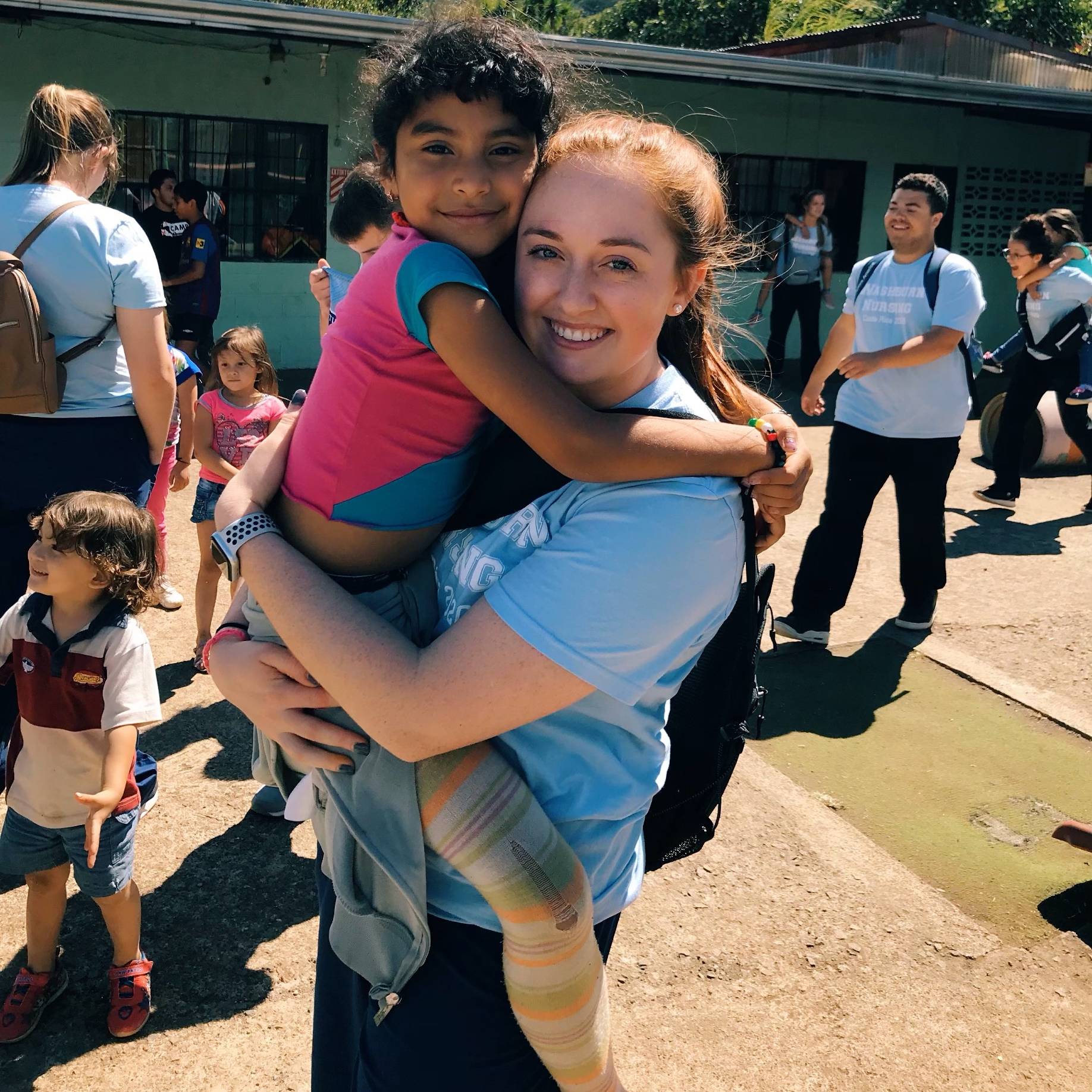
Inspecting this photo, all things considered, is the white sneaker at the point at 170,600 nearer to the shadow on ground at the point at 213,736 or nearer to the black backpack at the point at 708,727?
the shadow on ground at the point at 213,736

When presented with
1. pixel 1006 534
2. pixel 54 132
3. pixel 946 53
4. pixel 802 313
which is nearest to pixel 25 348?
pixel 54 132

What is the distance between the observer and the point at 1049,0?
35.3 metres

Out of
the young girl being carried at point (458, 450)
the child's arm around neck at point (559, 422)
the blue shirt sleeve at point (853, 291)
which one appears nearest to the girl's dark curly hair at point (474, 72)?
the young girl being carried at point (458, 450)

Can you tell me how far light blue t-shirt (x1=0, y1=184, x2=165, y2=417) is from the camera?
10.9ft

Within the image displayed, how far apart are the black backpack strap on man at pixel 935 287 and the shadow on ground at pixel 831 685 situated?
1.25 meters

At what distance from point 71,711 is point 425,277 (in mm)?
1731

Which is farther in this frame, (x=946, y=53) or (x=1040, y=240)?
(x=946, y=53)

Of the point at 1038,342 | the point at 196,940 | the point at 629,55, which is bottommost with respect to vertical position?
the point at 196,940

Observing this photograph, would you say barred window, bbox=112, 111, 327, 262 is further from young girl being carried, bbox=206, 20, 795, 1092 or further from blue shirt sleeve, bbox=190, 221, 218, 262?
young girl being carried, bbox=206, 20, 795, 1092

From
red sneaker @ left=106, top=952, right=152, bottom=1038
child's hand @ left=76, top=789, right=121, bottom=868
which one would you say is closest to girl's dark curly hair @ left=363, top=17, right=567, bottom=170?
child's hand @ left=76, top=789, right=121, bottom=868

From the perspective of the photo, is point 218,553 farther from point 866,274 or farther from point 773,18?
point 773,18

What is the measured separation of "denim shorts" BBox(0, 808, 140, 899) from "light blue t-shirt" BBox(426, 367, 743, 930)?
5.02 feet

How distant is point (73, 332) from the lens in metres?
3.42

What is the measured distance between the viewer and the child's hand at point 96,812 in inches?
102
